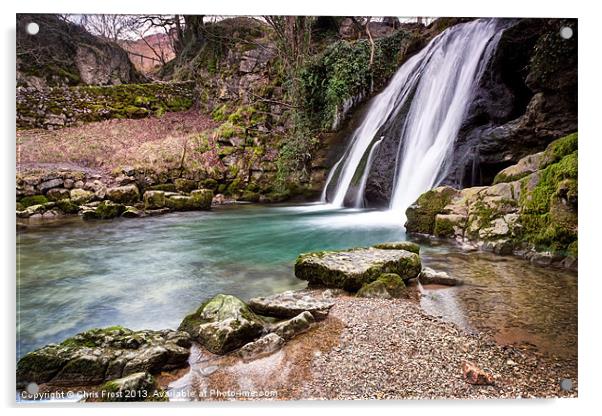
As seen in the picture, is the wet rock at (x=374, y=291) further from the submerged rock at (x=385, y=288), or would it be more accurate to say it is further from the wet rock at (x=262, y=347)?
the wet rock at (x=262, y=347)

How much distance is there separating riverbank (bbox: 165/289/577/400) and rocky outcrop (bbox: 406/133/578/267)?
0.96 m

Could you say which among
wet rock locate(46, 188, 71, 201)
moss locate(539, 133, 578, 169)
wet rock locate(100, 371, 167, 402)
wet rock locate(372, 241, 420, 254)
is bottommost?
wet rock locate(100, 371, 167, 402)

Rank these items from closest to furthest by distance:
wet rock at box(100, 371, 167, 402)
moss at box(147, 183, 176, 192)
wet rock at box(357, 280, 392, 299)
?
wet rock at box(100, 371, 167, 402) → wet rock at box(357, 280, 392, 299) → moss at box(147, 183, 176, 192)

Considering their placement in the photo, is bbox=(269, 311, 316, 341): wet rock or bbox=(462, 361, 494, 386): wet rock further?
bbox=(269, 311, 316, 341): wet rock

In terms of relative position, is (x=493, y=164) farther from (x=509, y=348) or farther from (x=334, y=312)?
(x=334, y=312)

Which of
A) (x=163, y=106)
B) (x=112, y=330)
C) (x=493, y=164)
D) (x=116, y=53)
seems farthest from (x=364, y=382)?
(x=116, y=53)

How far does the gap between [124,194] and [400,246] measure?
264 cm

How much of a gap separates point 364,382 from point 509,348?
0.90 m

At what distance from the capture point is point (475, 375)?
6.70 feet

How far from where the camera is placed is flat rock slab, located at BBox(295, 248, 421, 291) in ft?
8.64

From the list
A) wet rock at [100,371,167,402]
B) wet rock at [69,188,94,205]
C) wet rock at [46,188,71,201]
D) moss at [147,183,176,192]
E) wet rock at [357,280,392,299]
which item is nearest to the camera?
wet rock at [100,371,167,402]

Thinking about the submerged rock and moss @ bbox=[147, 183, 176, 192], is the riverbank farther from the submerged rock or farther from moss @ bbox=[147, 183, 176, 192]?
moss @ bbox=[147, 183, 176, 192]

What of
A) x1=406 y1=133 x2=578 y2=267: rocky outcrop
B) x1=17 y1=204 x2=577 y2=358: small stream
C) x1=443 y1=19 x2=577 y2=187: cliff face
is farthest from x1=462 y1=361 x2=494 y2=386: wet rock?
x1=443 y1=19 x2=577 y2=187: cliff face

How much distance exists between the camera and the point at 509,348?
211cm
